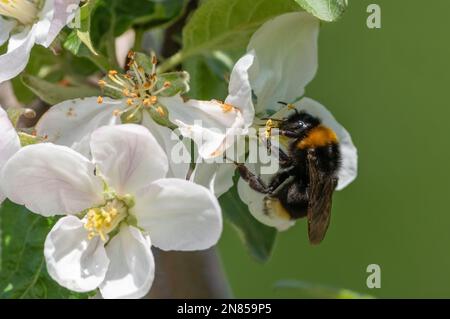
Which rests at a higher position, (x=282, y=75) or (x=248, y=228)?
(x=282, y=75)

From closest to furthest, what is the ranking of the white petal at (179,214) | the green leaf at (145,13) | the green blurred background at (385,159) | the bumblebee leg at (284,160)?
the white petal at (179,214) < the bumblebee leg at (284,160) < the green leaf at (145,13) < the green blurred background at (385,159)

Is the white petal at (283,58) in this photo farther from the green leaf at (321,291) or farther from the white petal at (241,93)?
the green leaf at (321,291)

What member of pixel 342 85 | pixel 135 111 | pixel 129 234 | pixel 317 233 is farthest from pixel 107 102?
pixel 342 85

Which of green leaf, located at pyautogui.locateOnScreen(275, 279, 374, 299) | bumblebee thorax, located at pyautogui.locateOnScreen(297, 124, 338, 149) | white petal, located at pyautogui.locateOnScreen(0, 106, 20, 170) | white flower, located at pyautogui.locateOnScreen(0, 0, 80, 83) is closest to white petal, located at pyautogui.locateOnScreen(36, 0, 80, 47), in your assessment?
white flower, located at pyautogui.locateOnScreen(0, 0, 80, 83)

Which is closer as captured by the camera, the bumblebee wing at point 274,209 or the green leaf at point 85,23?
the green leaf at point 85,23

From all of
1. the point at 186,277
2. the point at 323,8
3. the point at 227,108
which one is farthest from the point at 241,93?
the point at 186,277

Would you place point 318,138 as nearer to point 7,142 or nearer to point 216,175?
Answer: point 216,175

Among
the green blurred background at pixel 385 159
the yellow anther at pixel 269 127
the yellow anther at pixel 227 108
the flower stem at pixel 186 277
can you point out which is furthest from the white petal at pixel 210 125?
the green blurred background at pixel 385 159
